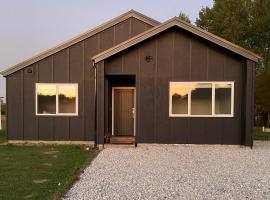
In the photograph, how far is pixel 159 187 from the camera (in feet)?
25.0

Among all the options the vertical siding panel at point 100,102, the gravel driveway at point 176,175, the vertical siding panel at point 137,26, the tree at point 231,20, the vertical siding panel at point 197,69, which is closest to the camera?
the gravel driveway at point 176,175

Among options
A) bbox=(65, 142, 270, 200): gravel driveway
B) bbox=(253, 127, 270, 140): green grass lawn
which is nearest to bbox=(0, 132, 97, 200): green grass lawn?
bbox=(65, 142, 270, 200): gravel driveway

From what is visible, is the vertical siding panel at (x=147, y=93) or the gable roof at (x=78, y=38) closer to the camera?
the vertical siding panel at (x=147, y=93)

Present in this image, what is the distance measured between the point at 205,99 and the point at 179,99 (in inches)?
36.7

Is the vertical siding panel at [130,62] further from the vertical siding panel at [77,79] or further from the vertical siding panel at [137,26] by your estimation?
the vertical siding panel at [137,26]

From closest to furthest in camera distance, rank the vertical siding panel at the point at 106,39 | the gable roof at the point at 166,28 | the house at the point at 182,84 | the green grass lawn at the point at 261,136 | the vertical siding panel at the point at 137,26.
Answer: the gable roof at the point at 166,28
the house at the point at 182,84
the vertical siding panel at the point at 106,39
the vertical siding panel at the point at 137,26
the green grass lawn at the point at 261,136

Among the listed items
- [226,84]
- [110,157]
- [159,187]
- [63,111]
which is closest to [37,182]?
[159,187]

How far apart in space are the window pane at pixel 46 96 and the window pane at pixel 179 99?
468 centimetres

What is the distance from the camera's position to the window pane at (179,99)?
1399 cm

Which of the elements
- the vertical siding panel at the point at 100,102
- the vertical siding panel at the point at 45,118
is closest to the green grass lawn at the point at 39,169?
the vertical siding panel at the point at 45,118

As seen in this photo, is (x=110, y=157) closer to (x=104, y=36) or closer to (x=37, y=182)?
(x=37, y=182)

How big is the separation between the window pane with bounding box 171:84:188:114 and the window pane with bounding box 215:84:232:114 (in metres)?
1.15

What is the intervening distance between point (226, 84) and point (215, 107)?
36.1 inches

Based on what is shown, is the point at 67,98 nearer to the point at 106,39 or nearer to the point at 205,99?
the point at 106,39
